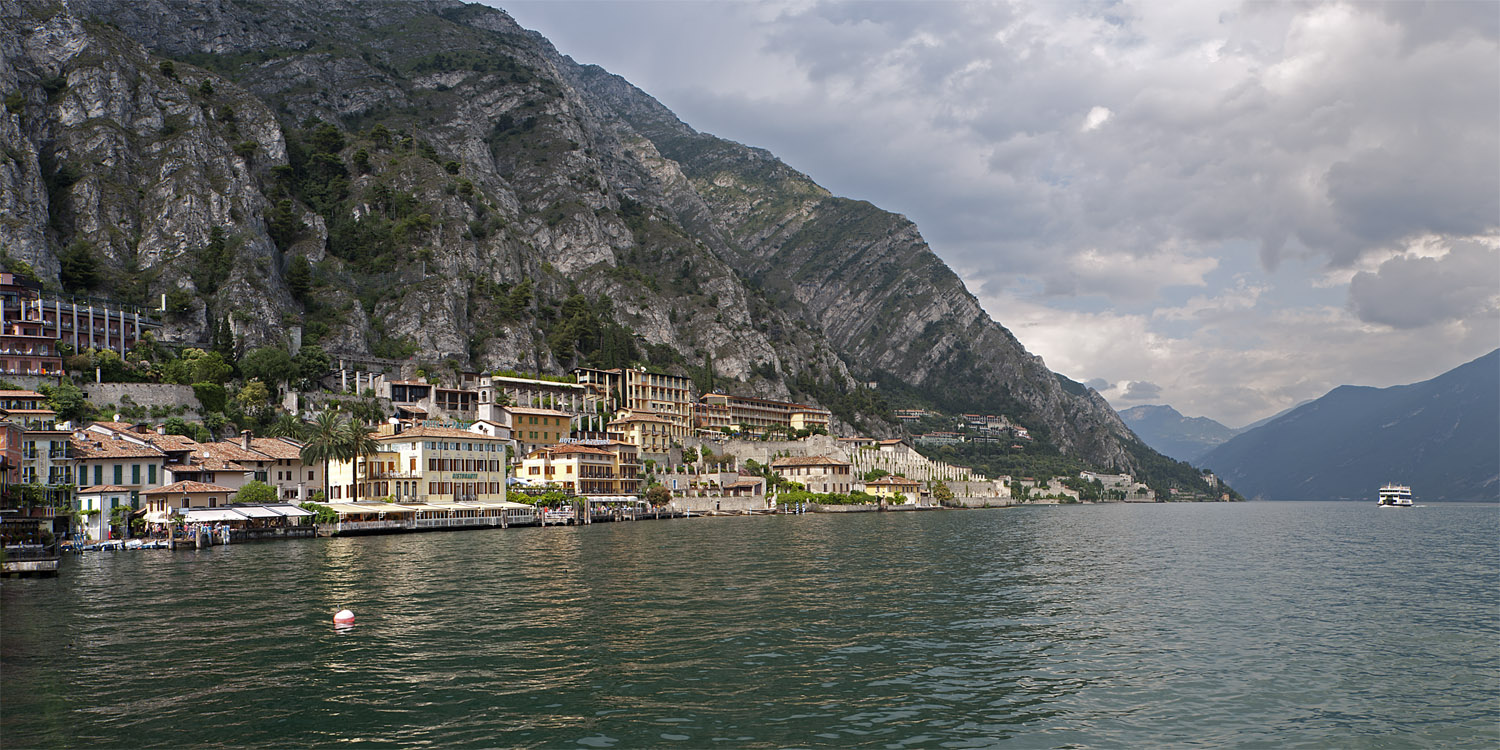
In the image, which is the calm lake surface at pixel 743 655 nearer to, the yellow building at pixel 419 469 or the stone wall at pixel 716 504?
the yellow building at pixel 419 469

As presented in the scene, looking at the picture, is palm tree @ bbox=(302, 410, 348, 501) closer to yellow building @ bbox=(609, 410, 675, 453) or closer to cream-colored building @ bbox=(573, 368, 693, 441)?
yellow building @ bbox=(609, 410, 675, 453)

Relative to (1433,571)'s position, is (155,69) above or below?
above

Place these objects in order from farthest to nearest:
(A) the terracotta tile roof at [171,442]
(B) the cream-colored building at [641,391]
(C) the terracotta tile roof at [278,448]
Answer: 1. (B) the cream-colored building at [641,391]
2. (C) the terracotta tile roof at [278,448]
3. (A) the terracotta tile roof at [171,442]

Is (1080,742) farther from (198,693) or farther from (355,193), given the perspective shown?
(355,193)

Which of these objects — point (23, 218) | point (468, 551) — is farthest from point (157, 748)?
point (23, 218)

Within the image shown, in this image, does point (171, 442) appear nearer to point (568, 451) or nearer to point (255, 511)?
point (255, 511)

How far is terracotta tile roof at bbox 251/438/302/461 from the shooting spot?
275ft

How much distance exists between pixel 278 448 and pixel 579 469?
3324 centimetres

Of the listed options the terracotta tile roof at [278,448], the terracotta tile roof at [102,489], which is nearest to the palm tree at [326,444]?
the terracotta tile roof at [278,448]

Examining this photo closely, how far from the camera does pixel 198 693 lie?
21.4 m

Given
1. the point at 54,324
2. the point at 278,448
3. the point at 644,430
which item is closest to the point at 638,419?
the point at 644,430

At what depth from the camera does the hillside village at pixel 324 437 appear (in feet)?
225

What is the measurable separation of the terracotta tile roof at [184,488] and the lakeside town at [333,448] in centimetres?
17

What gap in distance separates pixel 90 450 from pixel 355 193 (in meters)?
110
